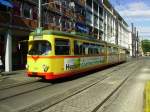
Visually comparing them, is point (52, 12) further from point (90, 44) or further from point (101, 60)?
point (90, 44)

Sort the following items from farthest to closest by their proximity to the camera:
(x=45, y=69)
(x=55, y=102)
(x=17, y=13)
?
(x=17, y=13)
(x=45, y=69)
(x=55, y=102)

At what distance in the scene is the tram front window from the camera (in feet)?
56.9

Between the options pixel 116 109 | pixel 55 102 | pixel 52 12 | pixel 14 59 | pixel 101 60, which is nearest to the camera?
pixel 116 109

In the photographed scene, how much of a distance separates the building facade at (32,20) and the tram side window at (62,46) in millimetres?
2063

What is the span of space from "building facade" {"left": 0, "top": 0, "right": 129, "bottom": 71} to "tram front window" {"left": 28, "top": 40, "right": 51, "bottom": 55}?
61 cm

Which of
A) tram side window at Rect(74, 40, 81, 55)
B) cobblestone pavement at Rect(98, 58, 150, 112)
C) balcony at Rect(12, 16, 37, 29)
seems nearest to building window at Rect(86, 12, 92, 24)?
balcony at Rect(12, 16, 37, 29)

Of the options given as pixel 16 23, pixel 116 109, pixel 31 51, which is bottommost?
pixel 116 109

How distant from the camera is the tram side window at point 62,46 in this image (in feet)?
57.6

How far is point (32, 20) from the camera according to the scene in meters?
33.4

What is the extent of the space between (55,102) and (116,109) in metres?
2.32

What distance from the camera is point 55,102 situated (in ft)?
38.0

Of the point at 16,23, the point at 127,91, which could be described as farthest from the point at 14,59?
the point at 127,91

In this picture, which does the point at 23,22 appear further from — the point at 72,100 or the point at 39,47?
the point at 72,100

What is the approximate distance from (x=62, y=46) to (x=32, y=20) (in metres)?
16.0
